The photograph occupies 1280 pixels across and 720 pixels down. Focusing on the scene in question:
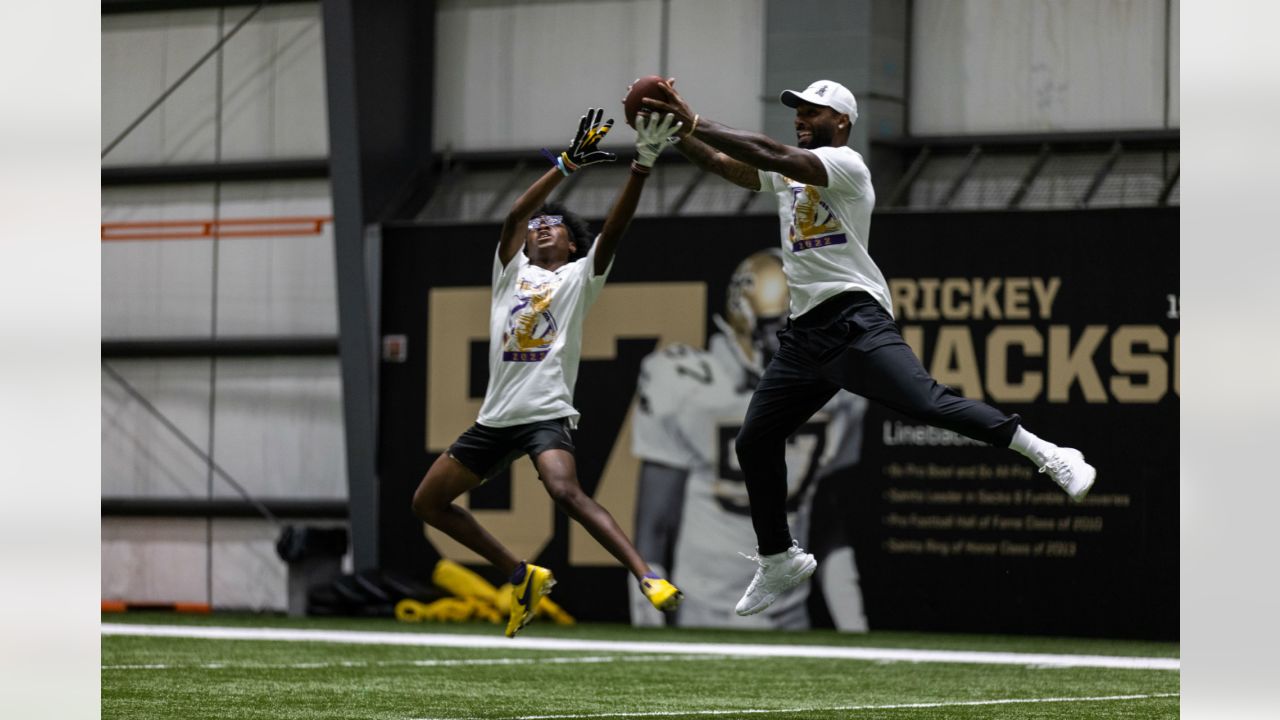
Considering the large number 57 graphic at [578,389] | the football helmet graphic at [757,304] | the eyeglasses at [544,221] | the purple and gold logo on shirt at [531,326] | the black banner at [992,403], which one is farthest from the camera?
the large number 57 graphic at [578,389]

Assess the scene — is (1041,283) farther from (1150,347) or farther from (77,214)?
(77,214)

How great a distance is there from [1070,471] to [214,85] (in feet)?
42.1

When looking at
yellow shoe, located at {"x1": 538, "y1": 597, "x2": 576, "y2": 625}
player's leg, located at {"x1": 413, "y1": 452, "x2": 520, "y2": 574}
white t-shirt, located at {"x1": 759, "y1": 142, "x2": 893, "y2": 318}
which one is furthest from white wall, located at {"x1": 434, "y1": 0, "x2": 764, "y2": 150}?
white t-shirt, located at {"x1": 759, "y1": 142, "x2": 893, "y2": 318}

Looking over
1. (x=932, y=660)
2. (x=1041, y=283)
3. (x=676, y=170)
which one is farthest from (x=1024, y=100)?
(x=932, y=660)

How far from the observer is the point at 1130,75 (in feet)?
49.4

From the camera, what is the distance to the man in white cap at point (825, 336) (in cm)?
659

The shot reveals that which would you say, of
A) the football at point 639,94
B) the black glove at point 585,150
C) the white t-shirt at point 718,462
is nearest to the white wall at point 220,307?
the white t-shirt at point 718,462

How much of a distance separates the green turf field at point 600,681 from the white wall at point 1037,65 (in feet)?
14.5

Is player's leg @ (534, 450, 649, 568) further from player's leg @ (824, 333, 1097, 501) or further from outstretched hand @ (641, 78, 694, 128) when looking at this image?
outstretched hand @ (641, 78, 694, 128)

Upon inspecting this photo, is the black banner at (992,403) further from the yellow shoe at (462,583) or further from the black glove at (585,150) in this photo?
the black glove at (585,150)

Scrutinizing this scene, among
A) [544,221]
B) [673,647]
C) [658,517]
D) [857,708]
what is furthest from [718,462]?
[857,708]

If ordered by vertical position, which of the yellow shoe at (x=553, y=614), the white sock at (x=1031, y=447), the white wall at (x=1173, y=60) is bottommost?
the yellow shoe at (x=553, y=614)

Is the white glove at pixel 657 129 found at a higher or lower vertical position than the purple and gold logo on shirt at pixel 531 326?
higher

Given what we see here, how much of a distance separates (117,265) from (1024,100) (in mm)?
8668
